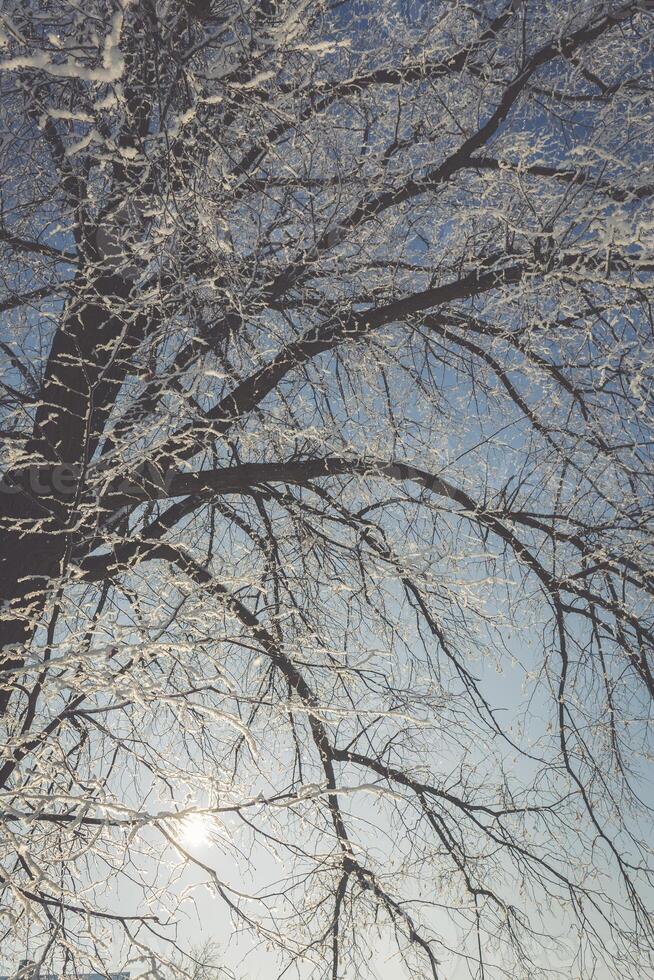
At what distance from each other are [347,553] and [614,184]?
2462mm

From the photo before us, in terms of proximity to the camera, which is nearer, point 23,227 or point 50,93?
point 50,93

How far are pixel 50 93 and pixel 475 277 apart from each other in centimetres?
214

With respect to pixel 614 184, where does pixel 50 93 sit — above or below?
below

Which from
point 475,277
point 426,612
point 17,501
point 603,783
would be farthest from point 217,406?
point 603,783

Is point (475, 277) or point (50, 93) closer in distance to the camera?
point (50, 93)

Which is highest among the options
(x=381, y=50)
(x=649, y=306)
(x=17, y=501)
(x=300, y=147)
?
(x=381, y=50)

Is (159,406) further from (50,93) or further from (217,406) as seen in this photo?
(50,93)

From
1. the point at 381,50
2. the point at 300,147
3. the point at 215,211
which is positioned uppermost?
the point at 381,50

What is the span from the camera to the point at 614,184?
10.6 ft

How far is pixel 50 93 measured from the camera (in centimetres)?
309

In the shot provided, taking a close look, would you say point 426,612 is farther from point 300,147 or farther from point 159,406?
point 300,147

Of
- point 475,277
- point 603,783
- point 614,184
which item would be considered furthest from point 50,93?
point 603,783

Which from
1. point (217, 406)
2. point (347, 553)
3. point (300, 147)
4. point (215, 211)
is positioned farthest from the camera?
point (347, 553)

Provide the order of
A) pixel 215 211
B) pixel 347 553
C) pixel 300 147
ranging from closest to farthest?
1. pixel 215 211
2. pixel 300 147
3. pixel 347 553
